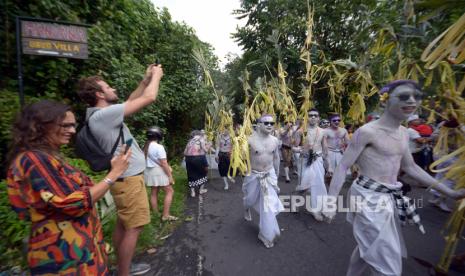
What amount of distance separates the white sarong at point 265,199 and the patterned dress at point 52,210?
235 cm

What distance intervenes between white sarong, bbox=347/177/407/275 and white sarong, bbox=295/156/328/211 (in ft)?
7.24

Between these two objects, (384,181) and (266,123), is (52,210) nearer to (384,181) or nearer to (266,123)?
(384,181)

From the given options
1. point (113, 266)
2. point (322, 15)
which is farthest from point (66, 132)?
point (322, 15)

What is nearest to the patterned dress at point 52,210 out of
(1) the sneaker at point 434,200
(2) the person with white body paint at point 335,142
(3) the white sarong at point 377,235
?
(3) the white sarong at point 377,235

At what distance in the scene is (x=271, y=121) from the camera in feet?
12.3

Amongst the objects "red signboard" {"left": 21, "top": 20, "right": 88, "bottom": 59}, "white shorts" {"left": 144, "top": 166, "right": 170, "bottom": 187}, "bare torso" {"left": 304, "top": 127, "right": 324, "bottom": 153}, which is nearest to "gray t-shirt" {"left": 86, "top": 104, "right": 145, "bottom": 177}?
"red signboard" {"left": 21, "top": 20, "right": 88, "bottom": 59}

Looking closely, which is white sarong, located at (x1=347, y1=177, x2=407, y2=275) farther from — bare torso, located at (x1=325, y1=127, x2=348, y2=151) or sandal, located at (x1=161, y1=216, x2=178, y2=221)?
bare torso, located at (x1=325, y1=127, x2=348, y2=151)

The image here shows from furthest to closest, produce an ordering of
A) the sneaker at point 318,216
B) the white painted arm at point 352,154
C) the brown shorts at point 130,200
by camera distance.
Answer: the sneaker at point 318,216, the white painted arm at point 352,154, the brown shorts at point 130,200

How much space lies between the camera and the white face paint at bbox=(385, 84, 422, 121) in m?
2.04

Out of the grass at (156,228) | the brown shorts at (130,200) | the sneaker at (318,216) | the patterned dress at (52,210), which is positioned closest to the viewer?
the patterned dress at (52,210)

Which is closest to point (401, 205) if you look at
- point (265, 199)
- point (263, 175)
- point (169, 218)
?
point (265, 199)

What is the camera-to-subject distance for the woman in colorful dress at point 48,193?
127cm

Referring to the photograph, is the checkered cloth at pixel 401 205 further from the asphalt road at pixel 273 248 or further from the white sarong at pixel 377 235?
the asphalt road at pixel 273 248

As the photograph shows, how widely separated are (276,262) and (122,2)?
4833 mm
